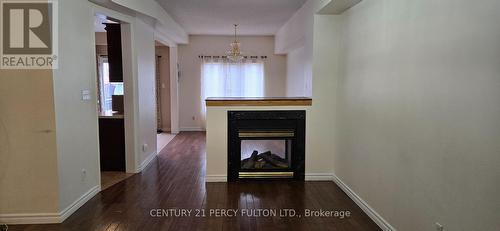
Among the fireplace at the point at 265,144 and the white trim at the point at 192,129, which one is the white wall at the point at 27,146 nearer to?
the fireplace at the point at 265,144

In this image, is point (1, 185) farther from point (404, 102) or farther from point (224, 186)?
point (404, 102)

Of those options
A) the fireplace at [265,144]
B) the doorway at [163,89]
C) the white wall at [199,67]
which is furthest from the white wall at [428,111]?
the doorway at [163,89]

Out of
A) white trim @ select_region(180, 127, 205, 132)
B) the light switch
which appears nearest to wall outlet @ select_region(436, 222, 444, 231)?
the light switch

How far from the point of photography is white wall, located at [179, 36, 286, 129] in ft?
26.2

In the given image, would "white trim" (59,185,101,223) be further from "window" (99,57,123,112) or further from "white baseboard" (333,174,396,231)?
"window" (99,57,123,112)

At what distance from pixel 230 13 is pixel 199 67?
293 cm

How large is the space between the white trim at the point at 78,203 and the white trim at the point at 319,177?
262 centimetres

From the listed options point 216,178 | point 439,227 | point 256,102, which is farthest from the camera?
point 216,178

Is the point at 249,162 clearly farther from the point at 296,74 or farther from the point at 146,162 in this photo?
the point at 296,74

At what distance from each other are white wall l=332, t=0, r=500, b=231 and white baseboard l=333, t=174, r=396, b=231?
0.05m

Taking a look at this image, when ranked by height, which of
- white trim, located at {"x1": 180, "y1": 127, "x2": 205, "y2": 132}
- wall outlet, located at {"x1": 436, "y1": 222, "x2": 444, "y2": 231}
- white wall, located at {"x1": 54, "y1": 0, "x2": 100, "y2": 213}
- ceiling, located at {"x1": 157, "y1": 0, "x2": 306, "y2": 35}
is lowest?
white trim, located at {"x1": 180, "y1": 127, "x2": 205, "y2": 132}

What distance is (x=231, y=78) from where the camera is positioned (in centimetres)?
808

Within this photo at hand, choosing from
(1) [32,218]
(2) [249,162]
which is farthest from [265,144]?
(1) [32,218]

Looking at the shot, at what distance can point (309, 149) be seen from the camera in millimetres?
4043
